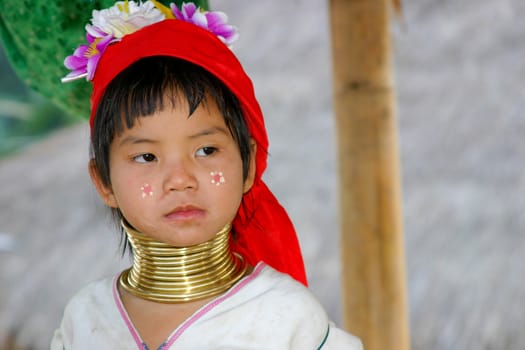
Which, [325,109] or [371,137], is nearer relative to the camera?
[371,137]

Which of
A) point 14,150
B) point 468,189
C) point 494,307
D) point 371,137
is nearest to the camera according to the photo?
point 371,137

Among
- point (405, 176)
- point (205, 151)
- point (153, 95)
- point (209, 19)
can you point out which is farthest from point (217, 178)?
point (405, 176)

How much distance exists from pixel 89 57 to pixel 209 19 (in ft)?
0.66

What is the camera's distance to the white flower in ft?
4.02

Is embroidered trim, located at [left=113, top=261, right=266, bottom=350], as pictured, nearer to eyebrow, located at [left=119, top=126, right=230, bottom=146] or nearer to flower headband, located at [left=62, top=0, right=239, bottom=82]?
eyebrow, located at [left=119, top=126, right=230, bottom=146]

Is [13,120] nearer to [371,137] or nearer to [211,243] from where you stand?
[371,137]

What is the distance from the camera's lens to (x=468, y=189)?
4.59 metres

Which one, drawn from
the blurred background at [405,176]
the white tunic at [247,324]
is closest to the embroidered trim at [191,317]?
the white tunic at [247,324]

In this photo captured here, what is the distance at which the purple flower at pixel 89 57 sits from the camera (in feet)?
4.03

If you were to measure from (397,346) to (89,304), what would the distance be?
117 centimetres

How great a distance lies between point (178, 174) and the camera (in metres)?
1.13

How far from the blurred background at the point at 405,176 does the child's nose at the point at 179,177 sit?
2974 mm

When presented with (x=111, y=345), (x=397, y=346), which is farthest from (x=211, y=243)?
(x=397, y=346)

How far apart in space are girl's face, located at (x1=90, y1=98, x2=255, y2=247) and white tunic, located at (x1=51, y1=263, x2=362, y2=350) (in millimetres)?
116
